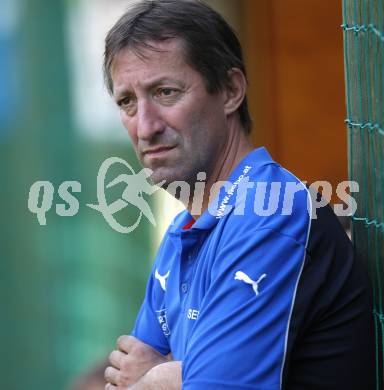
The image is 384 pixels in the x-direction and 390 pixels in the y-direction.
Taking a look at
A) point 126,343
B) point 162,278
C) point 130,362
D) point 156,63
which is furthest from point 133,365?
point 156,63

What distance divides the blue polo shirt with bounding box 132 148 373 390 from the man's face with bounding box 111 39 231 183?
0.71 feet

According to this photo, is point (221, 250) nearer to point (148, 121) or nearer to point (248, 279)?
point (248, 279)

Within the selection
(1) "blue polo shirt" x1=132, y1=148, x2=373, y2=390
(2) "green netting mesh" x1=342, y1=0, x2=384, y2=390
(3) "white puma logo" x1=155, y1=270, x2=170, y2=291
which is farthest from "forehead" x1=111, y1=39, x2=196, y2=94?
(3) "white puma logo" x1=155, y1=270, x2=170, y2=291

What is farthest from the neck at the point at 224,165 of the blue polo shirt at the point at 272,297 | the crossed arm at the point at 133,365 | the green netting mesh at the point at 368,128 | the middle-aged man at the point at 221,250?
the crossed arm at the point at 133,365

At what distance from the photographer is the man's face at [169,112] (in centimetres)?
284

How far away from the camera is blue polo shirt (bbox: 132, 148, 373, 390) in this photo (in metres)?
2.32

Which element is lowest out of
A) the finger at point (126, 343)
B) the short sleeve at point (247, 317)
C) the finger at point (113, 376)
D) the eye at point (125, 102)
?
the finger at point (113, 376)

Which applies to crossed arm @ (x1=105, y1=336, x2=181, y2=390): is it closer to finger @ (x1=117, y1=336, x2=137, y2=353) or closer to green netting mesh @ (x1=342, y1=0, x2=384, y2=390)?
finger @ (x1=117, y1=336, x2=137, y2=353)

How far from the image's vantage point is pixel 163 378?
2.56 meters

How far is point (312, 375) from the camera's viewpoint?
246cm

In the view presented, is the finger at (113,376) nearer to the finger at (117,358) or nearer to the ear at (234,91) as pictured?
the finger at (117,358)

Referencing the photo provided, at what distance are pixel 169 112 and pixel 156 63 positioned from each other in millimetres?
159

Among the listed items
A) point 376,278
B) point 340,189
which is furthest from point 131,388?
point 340,189

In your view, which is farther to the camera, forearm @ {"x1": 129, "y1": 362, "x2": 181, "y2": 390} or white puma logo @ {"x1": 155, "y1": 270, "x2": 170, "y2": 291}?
white puma logo @ {"x1": 155, "y1": 270, "x2": 170, "y2": 291}
